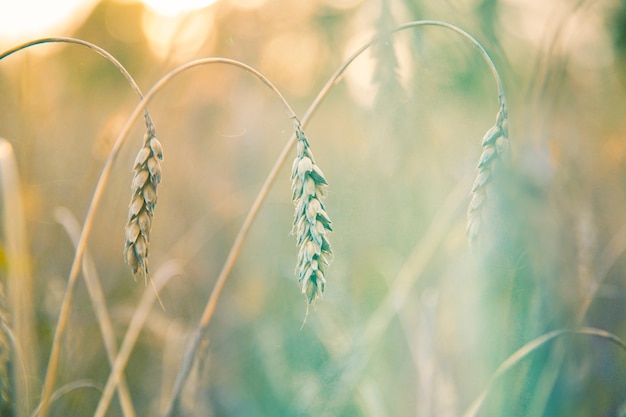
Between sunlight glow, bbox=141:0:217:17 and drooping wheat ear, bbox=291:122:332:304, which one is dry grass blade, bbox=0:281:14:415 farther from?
sunlight glow, bbox=141:0:217:17

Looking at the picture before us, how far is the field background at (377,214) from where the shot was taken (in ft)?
2.64

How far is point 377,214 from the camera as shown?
91cm

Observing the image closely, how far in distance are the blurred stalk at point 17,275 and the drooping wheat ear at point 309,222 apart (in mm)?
417

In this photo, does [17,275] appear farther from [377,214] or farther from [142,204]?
[377,214]

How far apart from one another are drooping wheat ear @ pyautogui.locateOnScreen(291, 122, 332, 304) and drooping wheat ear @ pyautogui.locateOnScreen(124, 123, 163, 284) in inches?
6.0

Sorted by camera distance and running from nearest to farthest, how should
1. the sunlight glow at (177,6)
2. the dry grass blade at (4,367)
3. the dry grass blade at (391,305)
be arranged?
1. the dry grass blade at (4,367)
2. the dry grass blade at (391,305)
3. the sunlight glow at (177,6)

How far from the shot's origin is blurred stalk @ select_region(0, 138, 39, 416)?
0.65 m

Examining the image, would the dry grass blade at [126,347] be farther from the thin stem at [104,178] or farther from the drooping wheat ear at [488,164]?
the drooping wheat ear at [488,164]

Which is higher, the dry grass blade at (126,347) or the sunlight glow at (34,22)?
the sunlight glow at (34,22)

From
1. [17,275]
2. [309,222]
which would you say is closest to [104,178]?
[309,222]

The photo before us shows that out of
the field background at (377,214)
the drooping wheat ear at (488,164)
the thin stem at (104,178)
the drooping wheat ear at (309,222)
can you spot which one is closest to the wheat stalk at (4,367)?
the thin stem at (104,178)

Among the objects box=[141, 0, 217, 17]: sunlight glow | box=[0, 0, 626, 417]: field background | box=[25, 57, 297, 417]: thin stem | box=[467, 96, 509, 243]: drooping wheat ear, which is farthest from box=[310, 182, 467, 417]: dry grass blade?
box=[141, 0, 217, 17]: sunlight glow

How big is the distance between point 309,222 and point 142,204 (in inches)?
6.9

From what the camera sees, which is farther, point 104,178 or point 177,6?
point 177,6
